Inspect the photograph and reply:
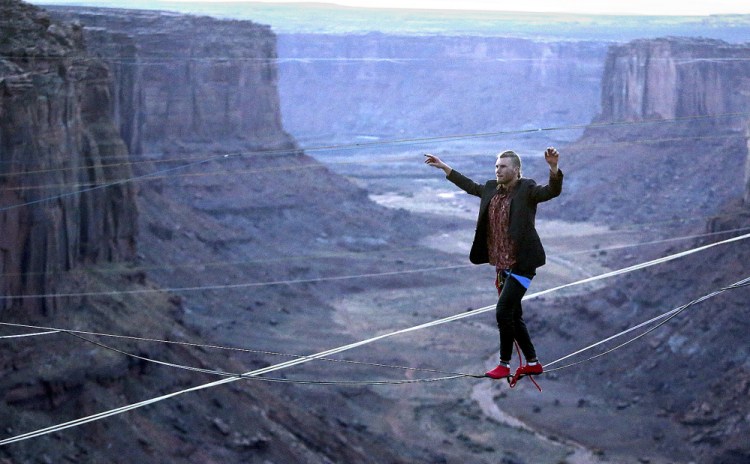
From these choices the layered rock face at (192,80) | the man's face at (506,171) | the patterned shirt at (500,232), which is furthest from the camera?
the layered rock face at (192,80)

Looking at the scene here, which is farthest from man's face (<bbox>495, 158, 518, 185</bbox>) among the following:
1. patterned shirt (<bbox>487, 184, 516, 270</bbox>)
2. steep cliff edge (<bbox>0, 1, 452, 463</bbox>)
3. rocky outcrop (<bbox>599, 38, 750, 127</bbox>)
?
rocky outcrop (<bbox>599, 38, 750, 127</bbox>)

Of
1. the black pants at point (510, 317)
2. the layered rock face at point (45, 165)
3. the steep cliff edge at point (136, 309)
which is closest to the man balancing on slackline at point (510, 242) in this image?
the black pants at point (510, 317)

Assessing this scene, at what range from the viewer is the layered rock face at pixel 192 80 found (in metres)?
65.1

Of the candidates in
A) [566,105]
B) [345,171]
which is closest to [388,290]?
[345,171]

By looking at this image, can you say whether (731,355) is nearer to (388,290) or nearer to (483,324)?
(483,324)

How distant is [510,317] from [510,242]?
0.71m

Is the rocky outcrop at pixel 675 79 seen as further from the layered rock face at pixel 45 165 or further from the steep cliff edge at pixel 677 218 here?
the layered rock face at pixel 45 165

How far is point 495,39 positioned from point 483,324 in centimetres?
7658

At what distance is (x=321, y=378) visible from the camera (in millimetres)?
40375

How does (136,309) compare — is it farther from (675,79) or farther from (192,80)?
(675,79)

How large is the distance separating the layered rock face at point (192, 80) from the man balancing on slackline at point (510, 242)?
160 ft

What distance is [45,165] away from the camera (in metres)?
30.5

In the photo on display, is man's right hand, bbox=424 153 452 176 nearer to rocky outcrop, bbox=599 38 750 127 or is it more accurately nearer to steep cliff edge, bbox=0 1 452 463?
steep cliff edge, bbox=0 1 452 463

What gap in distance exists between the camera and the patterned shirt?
13727mm
